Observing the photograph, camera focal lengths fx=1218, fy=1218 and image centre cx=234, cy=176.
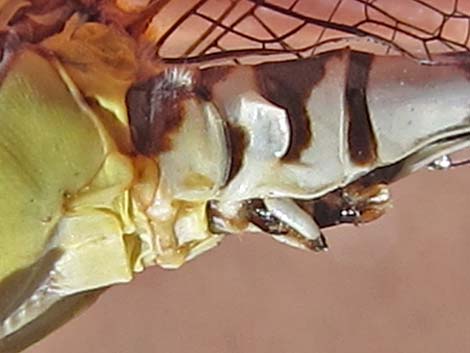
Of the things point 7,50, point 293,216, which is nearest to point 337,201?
point 293,216

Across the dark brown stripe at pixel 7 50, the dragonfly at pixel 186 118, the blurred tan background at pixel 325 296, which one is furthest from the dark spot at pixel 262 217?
the blurred tan background at pixel 325 296

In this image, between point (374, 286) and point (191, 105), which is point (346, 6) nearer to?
point (191, 105)

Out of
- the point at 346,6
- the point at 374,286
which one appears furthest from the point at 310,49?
the point at 374,286

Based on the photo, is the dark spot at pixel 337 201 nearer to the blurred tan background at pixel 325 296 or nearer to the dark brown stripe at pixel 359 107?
the dark brown stripe at pixel 359 107

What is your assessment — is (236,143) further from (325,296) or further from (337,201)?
(325,296)

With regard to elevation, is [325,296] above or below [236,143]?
below
